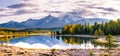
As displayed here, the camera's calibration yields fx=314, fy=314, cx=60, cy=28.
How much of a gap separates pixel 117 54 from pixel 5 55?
820 inches

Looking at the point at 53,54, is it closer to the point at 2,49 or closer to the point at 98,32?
the point at 2,49

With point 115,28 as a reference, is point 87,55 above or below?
above

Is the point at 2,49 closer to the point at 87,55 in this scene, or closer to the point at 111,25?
the point at 87,55

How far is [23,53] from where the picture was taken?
5788 centimetres

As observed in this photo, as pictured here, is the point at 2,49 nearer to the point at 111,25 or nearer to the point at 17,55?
the point at 17,55

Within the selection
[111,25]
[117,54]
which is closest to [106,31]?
[111,25]

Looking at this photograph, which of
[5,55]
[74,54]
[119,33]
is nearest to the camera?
[5,55]

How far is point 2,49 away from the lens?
6081cm

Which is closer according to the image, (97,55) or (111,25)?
(97,55)

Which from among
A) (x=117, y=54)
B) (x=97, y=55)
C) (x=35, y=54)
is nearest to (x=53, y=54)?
(x=35, y=54)

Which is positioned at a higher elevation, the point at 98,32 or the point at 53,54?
the point at 53,54

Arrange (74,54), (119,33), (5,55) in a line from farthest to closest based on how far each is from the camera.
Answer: (119,33) < (74,54) < (5,55)

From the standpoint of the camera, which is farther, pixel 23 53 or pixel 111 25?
pixel 111 25

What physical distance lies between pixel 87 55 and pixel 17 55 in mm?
12579
